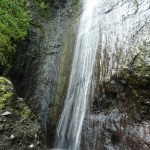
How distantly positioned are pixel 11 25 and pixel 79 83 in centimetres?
279

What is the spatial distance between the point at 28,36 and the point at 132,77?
3.93 m

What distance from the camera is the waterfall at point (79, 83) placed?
21.1ft

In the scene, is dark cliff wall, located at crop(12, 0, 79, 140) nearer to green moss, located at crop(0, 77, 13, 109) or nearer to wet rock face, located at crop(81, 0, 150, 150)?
wet rock face, located at crop(81, 0, 150, 150)

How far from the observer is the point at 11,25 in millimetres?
8062

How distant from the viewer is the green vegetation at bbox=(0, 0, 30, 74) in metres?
7.23

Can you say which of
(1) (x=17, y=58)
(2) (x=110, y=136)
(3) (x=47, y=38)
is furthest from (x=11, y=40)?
(2) (x=110, y=136)

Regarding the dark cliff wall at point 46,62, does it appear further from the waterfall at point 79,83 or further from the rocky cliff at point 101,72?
the waterfall at point 79,83

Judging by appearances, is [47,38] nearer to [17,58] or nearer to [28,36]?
[28,36]

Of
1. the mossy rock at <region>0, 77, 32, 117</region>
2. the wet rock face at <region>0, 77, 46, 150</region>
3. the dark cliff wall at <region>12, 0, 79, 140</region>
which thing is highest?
the dark cliff wall at <region>12, 0, 79, 140</region>

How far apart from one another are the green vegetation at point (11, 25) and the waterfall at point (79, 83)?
5.59 feet

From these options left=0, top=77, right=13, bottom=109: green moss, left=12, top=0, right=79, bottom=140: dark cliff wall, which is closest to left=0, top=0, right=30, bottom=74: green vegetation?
left=12, top=0, right=79, bottom=140: dark cliff wall

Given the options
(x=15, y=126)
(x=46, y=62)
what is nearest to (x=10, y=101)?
(x=15, y=126)

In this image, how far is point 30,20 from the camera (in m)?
8.62

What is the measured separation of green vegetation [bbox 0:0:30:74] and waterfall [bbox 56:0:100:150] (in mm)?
1704
